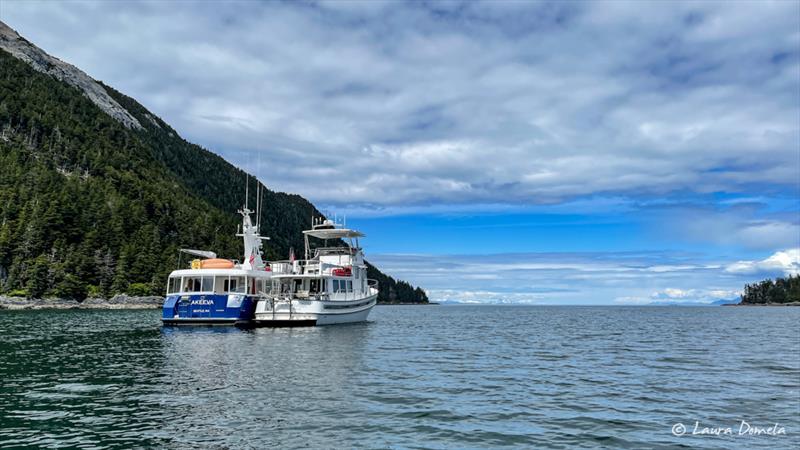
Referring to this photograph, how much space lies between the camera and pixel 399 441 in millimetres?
14805

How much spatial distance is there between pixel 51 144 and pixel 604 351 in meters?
217

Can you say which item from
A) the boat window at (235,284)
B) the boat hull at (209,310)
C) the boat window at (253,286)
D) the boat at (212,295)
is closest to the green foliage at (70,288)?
the boat at (212,295)

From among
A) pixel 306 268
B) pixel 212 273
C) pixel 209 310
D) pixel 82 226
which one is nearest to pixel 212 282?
pixel 212 273

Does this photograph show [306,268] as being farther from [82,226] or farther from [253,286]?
[82,226]

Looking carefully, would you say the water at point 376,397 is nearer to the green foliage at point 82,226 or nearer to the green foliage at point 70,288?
the green foliage at point 70,288

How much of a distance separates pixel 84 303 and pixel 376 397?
118m

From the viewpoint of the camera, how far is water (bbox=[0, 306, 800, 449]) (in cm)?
1527

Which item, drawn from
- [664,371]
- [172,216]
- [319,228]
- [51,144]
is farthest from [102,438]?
[51,144]

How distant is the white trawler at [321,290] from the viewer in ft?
178

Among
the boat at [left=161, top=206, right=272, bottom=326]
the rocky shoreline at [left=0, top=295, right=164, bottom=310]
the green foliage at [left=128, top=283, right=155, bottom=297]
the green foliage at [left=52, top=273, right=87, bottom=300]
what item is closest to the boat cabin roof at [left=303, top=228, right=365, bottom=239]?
the boat at [left=161, top=206, right=272, bottom=326]

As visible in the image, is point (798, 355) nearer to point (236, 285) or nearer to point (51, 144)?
point (236, 285)

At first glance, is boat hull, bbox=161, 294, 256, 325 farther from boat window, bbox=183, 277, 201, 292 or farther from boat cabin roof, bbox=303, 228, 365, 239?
boat cabin roof, bbox=303, 228, 365, 239

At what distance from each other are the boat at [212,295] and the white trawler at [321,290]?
5.71ft

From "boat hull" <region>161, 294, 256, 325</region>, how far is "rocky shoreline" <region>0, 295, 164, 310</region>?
71.4 metres
